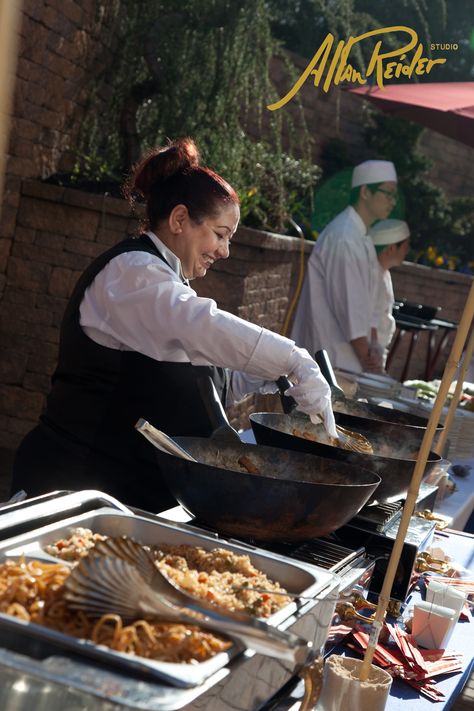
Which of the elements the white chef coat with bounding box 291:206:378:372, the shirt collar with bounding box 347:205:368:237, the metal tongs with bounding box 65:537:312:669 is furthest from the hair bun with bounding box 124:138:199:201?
the shirt collar with bounding box 347:205:368:237

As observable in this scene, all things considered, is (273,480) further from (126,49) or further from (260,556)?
(126,49)

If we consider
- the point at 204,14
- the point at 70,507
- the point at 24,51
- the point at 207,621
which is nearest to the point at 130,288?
the point at 70,507

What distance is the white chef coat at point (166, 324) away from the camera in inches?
83.9

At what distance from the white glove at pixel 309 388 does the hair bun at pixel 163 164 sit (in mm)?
783

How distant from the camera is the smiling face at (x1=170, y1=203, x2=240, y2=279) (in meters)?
2.58

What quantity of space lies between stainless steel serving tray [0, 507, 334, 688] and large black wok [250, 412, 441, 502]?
472 mm

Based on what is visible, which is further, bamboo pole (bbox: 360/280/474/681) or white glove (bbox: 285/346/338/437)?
white glove (bbox: 285/346/338/437)

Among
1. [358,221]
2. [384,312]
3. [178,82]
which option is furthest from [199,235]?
[178,82]

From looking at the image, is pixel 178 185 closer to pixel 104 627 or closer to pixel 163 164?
pixel 163 164

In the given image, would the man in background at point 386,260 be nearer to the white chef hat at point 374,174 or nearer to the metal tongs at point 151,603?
the white chef hat at point 374,174

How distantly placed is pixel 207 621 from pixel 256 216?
212 inches

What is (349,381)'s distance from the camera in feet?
11.8

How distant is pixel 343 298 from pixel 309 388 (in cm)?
259

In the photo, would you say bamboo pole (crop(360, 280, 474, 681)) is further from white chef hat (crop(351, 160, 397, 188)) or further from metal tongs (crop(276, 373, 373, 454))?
white chef hat (crop(351, 160, 397, 188))
